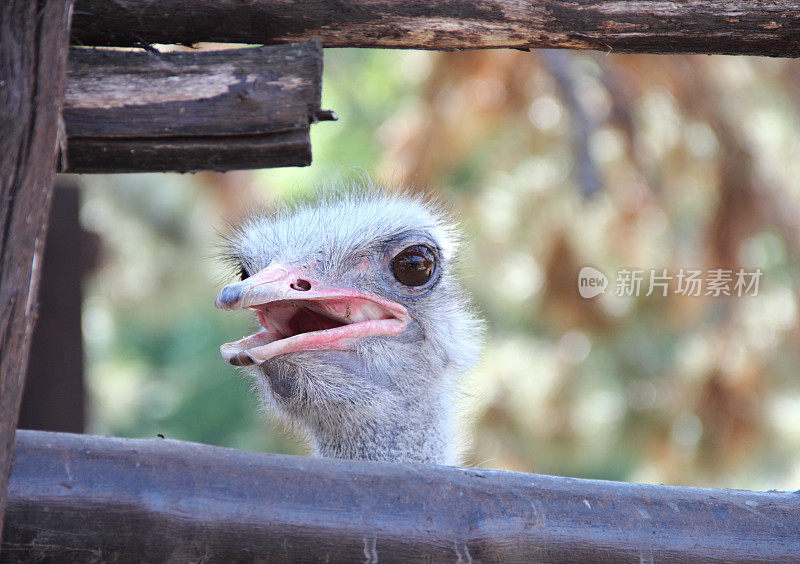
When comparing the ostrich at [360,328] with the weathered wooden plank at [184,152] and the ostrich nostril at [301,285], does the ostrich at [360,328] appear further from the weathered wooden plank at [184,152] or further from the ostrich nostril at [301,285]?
the weathered wooden plank at [184,152]

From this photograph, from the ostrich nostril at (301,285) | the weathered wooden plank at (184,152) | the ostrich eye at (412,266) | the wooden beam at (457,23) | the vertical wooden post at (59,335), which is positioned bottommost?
the vertical wooden post at (59,335)

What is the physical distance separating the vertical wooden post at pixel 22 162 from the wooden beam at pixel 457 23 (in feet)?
1.07

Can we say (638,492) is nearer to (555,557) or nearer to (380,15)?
(555,557)

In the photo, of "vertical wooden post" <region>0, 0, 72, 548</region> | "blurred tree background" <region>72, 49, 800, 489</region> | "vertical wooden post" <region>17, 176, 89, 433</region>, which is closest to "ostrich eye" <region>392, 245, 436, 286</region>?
"blurred tree background" <region>72, 49, 800, 489</region>

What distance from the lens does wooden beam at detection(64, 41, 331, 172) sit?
144 centimetres

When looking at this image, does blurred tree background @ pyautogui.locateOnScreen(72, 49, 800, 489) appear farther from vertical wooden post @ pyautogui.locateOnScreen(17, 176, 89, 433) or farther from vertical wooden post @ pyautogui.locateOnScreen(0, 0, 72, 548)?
vertical wooden post @ pyautogui.locateOnScreen(0, 0, 72, 548)

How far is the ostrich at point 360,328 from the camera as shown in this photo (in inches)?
77.5

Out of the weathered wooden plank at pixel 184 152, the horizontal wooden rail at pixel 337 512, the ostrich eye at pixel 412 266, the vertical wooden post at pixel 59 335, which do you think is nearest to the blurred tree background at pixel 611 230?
the ostrich eye at pixel 412 266

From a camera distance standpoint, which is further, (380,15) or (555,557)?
(380,15)

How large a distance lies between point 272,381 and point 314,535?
712 mm

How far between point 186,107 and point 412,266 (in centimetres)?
85

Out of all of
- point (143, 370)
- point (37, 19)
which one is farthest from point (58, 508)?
point (143, 370)

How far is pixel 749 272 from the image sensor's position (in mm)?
5078

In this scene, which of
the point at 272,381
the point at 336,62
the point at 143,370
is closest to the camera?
the point at 272,381
